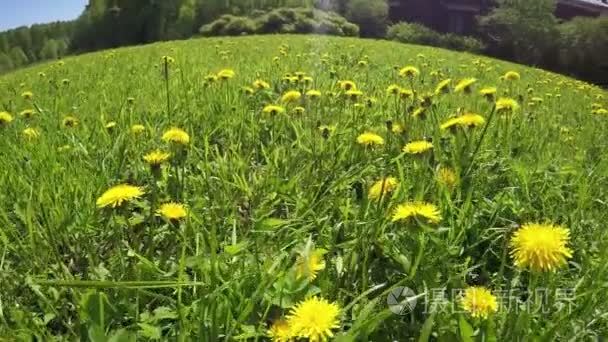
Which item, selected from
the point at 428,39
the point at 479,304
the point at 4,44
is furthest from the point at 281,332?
the point at 4,44

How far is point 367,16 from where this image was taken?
124ft

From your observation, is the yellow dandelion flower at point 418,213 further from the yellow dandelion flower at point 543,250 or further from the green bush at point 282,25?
the green bush at point 282,25

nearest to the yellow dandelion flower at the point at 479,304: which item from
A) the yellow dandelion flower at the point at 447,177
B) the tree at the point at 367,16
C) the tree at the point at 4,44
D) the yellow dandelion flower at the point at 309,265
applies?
the yellow dandelion flower at the point at 309,265

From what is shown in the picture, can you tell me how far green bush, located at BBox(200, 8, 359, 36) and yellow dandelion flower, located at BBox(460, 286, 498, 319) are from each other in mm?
23551

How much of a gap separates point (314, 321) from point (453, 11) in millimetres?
52478

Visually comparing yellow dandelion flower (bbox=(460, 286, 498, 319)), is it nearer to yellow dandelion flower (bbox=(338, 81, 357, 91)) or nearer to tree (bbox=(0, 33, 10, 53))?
yellow dandelion flower (bbox=(338, 81, 357, 91))

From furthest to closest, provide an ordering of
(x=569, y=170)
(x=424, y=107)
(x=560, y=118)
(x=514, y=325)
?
1. (x=560, y=118)
2. (x=424, y=107)
3. (x=569, y=170)
4. (x=514, y=325)

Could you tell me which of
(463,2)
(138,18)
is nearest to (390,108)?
(138,18)

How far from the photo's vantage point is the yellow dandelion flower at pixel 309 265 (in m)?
0.96

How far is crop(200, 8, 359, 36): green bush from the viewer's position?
24141mm

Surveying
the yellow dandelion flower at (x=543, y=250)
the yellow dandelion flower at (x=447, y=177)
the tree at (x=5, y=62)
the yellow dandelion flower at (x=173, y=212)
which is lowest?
the tree at (x=5, y=62)

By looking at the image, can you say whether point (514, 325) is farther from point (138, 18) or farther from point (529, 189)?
point (138, 18)

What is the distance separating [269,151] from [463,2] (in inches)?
2040

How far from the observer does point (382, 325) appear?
95 centimetres
